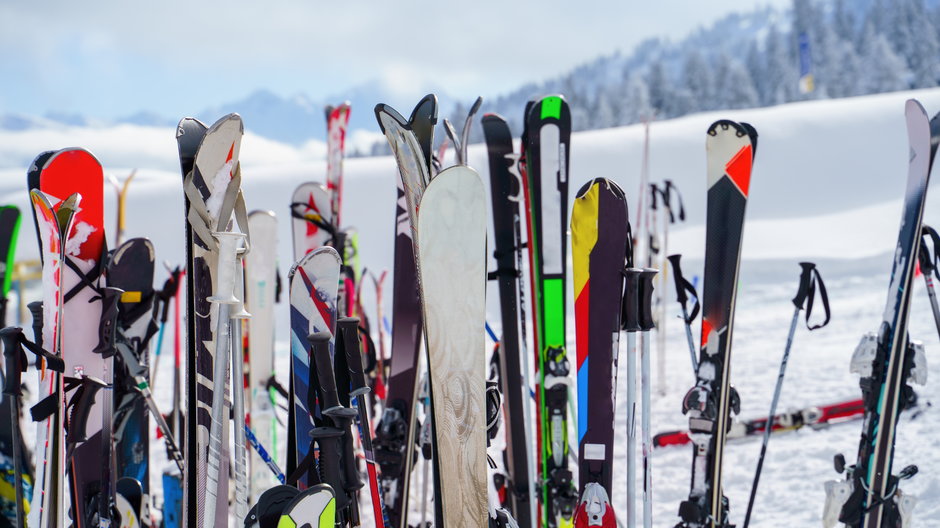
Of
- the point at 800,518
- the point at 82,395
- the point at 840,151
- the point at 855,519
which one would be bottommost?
the point at 800,518

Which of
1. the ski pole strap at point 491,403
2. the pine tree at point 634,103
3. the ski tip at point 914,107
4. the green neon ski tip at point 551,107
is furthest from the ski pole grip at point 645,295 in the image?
the pine tree at point 634,103

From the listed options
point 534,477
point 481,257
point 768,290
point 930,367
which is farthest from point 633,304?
point 768,290

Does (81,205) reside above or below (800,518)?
above

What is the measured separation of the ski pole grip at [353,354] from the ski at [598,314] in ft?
2.17

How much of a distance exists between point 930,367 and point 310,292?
4.63 metres

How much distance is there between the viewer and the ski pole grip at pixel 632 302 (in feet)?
5.50

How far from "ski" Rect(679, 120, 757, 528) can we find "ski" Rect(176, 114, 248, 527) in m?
1.39

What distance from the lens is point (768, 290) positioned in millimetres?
9461

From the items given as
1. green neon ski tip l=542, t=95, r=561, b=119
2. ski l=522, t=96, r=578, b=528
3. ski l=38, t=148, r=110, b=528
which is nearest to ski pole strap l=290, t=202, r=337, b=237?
ski l=522, t=96, r=578, b=528

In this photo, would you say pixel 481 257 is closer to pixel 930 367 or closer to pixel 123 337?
pixel 123 337

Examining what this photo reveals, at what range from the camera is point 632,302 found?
169 centimetres


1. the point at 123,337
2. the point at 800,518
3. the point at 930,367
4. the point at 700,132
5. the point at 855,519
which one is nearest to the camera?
the point at 123,337

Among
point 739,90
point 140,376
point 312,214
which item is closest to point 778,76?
point 739,90

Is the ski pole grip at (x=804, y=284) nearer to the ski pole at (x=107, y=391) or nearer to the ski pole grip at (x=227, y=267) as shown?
the ski pole grip at (x=227, y=267)
